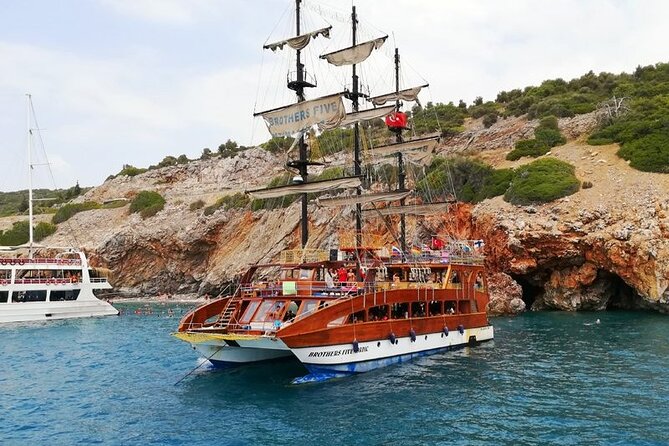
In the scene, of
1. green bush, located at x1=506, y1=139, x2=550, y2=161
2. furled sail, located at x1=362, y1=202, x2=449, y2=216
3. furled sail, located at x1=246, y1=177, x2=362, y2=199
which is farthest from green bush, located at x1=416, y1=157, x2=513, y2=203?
furled sail, located at x1=246, y1=177, x2=362, y2=199

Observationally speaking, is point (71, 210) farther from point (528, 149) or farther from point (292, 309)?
point (292, 309)

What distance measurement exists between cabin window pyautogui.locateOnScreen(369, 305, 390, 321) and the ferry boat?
0.17 feet

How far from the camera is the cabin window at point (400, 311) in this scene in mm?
27452

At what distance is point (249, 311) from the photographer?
82.9 feet

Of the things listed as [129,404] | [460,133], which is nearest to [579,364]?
[129,404]

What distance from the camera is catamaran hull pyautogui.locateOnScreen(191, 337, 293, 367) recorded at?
2419 cm

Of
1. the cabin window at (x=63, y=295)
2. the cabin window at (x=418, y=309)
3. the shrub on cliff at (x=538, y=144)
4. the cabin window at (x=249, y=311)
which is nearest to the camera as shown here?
the cabin window at (x=249, y=311)

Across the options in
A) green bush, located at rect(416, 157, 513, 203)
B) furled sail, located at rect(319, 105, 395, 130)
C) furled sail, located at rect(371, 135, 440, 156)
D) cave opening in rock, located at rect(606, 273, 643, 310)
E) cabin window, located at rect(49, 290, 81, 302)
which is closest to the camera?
furled sail, located at rect(319, 105, 395, 130)

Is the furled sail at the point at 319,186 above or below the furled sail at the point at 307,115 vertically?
below

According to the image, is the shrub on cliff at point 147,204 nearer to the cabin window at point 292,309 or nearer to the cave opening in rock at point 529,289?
the cave opening in rock at point 529,289

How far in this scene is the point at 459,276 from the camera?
32.6 m

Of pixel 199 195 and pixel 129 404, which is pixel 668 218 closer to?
pixel 129 404

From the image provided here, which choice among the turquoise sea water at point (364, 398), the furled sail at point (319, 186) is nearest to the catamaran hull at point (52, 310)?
the turquoise sea water at point (364, 398)

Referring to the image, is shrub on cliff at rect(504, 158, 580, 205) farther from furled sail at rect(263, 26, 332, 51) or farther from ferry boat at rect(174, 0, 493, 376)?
furled sail at rect(263, 26, 332, 51)
